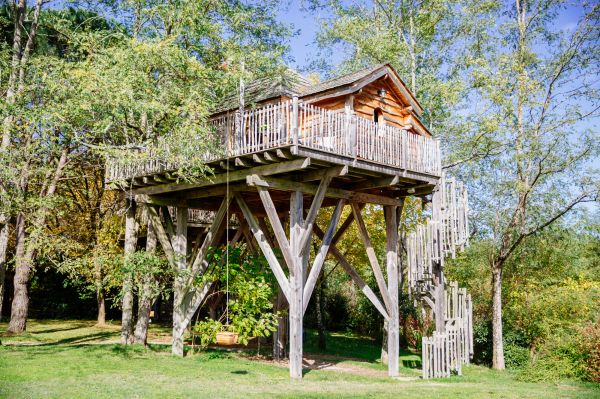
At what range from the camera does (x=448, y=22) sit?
22.9 m

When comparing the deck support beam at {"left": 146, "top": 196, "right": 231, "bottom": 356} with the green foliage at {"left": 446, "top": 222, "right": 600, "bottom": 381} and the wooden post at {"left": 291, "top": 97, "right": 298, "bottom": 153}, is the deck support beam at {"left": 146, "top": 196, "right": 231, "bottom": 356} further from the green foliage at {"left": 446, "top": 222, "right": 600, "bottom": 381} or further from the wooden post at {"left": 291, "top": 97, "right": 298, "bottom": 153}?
the green foliage at {"left": 446, "top": 222, "right": 600, "bottom": 381}

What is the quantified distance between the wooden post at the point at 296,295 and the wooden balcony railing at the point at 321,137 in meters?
1.85

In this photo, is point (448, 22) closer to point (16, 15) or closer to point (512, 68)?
point (512, 68)

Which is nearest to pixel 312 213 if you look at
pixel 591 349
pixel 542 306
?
pixel 591 349

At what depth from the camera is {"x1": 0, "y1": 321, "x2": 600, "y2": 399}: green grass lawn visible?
10.4 metres

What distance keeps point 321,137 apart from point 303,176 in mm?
1530

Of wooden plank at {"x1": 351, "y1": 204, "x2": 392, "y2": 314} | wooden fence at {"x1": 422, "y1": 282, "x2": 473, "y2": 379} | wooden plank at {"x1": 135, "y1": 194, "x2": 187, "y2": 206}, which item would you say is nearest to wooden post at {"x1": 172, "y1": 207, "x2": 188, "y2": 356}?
wooden plank at {"x1": 135, "y1": 194, "x2": 187, "y2": 206}

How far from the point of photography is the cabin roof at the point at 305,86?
15281 mm

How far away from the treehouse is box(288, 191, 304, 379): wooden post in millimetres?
24

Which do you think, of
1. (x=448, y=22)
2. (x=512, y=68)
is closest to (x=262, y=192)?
(x=512, y=68)

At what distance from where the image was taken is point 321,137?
42.8ft

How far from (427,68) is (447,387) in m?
14.3

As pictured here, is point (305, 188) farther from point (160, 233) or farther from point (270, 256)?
point (160, 233)

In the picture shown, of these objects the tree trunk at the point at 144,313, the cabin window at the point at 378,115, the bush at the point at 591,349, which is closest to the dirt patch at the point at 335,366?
the tree trunk at the point at 144,313
